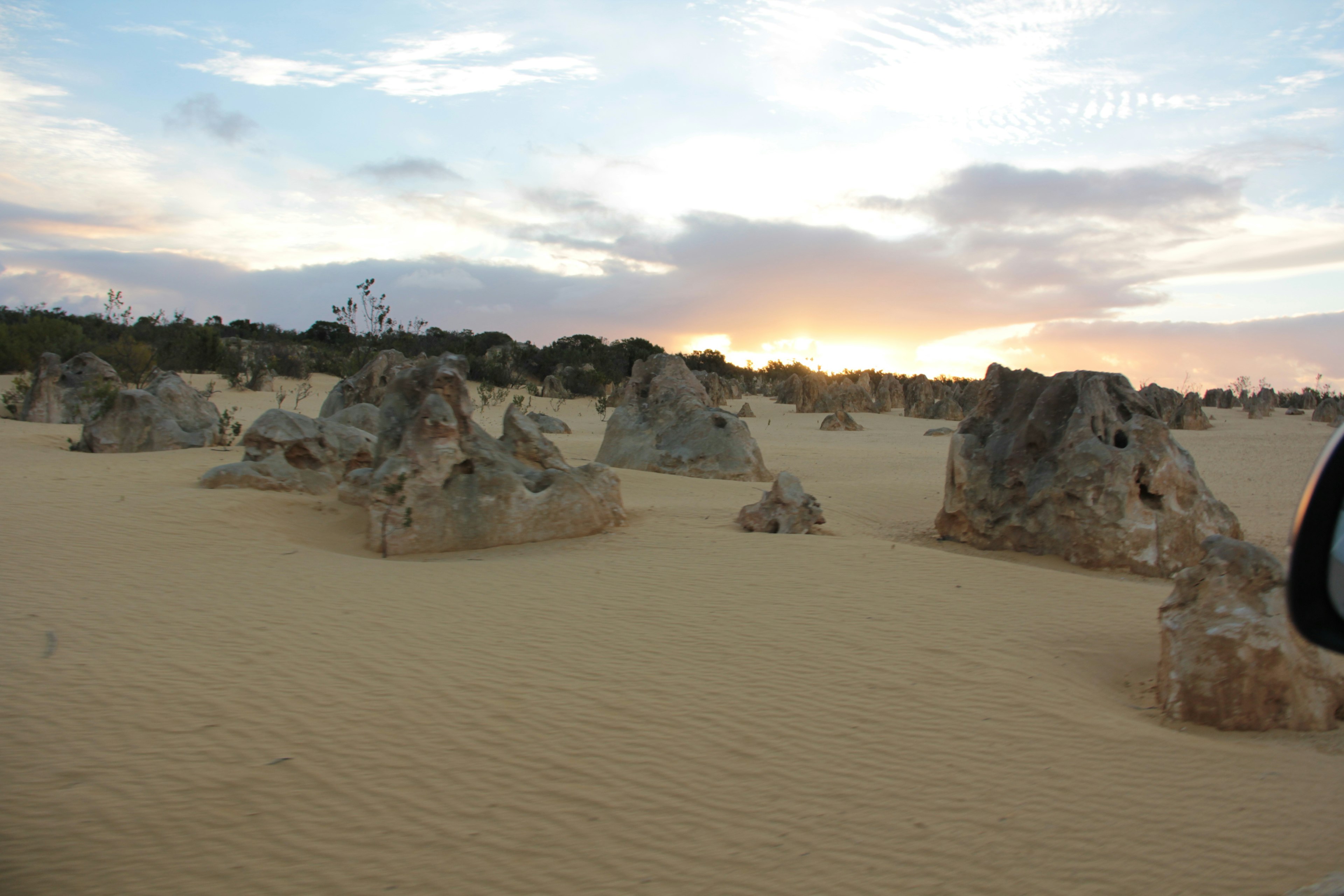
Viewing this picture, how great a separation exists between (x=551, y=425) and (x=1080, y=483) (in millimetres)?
17750

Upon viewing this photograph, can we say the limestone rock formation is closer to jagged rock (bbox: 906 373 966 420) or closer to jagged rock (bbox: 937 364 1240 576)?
jagged rock (bbox: 906 373 966 420)

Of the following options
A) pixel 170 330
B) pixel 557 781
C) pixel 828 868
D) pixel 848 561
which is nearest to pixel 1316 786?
pixel 828 868

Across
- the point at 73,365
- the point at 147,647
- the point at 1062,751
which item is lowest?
the point at 147,647

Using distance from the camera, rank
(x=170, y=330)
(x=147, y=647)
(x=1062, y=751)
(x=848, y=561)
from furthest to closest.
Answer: (x=170, y=330) < (x=848, y=561) < (x=147, y=647) < (x=1062, y=751)

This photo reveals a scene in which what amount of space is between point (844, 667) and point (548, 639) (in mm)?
1976

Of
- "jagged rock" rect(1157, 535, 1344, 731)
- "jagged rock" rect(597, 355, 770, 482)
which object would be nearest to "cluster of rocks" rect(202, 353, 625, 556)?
"jagged rock" rect(597, 355, 770, 482)

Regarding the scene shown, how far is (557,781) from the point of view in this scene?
360cm

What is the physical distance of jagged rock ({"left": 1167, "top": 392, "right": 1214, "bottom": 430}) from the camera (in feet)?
104

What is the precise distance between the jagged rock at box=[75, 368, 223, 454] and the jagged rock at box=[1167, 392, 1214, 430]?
3202 centimetres

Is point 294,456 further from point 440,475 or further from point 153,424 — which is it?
point 153,424

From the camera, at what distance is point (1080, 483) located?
31.2 ft

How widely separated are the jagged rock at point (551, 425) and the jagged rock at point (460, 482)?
45.1ft

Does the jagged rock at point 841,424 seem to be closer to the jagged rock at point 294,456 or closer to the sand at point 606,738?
the jagged rock at point 294,456

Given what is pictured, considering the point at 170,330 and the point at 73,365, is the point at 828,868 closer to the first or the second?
the point at 73,365
